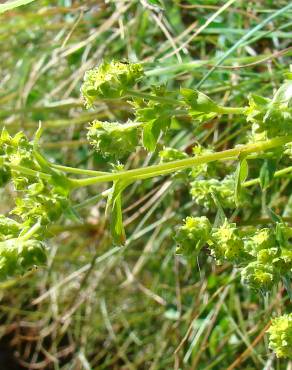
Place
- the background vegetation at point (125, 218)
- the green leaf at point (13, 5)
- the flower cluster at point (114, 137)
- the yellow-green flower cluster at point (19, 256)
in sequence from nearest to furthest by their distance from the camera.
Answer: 1. the yellow-green flower cluster at point (19, 256)
2. the flower cluster at point (114, 137)
3. the green leaf at point (13, 5)
4. the background vegetation at point (125, 218)

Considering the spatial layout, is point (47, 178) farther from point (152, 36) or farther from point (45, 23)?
point (45, 23)

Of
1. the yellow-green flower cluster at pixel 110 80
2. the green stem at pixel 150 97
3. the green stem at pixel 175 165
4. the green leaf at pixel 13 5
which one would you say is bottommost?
the green stem at pixel 175 165

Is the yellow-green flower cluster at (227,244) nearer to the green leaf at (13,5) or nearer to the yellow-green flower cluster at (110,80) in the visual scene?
the yellow-green flower cluster at (110,80)

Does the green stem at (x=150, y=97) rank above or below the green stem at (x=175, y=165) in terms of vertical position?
Answer: above

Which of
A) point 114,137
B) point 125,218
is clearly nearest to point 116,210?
point 114,137

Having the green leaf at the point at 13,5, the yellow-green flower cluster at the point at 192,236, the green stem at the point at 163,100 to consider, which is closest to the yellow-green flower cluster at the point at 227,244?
the yellow-green flower cluster at the point at 192,236

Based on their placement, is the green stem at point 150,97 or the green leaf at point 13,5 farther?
the green leaf at point 13,5

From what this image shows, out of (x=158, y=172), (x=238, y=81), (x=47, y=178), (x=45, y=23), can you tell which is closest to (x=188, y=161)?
(x=158, y=172)

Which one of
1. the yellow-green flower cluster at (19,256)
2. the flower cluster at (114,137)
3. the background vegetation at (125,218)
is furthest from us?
the background vegetation at (125,218)
